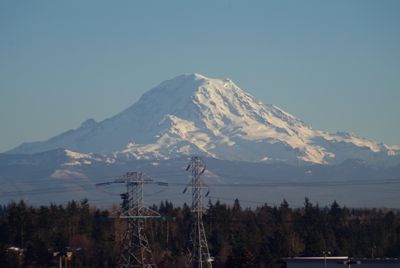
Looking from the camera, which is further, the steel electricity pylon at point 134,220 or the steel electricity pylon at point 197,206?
the steel electricity pylon at point 134,220

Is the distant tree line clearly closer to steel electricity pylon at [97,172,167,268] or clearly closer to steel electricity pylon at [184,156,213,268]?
steel electricity pylon at [184,156,213,268]

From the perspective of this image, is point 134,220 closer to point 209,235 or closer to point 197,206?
point 197,206

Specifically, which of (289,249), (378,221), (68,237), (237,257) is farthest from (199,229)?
(378,221)

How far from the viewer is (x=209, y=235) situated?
100 meters

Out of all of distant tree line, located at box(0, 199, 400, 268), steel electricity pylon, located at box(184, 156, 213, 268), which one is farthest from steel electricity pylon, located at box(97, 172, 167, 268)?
distant tree line, located at box(0, 199, 400, 268)

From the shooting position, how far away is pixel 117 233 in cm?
9944

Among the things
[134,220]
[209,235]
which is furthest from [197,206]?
[209,235]

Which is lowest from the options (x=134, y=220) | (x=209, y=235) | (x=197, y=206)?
(x=209, y=235)

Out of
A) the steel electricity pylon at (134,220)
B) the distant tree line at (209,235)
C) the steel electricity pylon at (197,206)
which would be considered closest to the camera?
the steel electricity pylon at (197,206)

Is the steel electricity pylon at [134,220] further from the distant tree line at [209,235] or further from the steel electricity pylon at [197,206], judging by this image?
the distant tree line at [209,235]

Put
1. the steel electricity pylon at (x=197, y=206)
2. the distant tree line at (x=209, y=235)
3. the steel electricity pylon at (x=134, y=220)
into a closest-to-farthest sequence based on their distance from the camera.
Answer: the steel electricity pylon at (x=197, y=206) < the steel electricity pylon at (x=134, y=220) < the distant tree line at (x=209, y=235)

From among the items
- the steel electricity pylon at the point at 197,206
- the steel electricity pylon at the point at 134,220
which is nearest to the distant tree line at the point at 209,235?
the steel electricity pylon at the point at 197,206

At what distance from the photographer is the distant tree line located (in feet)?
291

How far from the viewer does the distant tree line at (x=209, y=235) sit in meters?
88.6
